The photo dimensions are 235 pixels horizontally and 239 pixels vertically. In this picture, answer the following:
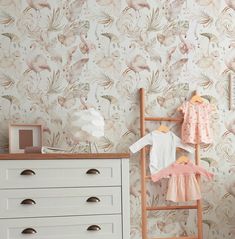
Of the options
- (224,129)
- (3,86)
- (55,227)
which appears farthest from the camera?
(224,129)

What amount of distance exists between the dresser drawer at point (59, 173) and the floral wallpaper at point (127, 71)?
46 centimetres

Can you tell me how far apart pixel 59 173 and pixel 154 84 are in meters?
1.00

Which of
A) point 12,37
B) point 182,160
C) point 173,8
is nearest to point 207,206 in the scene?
point 182,160

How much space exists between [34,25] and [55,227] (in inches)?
52.9

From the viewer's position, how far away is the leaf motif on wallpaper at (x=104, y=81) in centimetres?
292

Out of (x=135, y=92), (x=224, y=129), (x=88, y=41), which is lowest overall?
(x=224, y=129)

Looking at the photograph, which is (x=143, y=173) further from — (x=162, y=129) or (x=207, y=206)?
(x=207, y=206)

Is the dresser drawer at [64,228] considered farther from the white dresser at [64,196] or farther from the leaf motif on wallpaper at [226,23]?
the leaf motif on wallpaper at [226,23]

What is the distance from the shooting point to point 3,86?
281cm

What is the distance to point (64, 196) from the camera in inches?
93.7

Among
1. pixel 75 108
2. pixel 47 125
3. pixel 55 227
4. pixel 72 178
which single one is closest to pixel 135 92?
pixel 75 108

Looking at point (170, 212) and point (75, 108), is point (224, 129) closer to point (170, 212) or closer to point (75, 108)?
point (170, 212)

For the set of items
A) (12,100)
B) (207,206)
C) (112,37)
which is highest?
(112,37)

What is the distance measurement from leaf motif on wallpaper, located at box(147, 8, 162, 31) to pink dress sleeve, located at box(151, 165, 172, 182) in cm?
97
